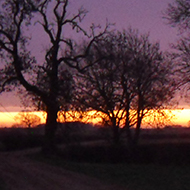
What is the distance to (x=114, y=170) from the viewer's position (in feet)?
63.4

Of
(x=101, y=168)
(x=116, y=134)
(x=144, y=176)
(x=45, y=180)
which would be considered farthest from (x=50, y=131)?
(x=45, y=180)

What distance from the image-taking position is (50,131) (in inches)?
974

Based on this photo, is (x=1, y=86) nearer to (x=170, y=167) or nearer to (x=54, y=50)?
(x=54, y=50)

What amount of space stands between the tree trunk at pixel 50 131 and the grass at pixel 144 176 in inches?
88.6

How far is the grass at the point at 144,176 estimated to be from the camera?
1521cm

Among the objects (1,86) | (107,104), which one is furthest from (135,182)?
(1,86)

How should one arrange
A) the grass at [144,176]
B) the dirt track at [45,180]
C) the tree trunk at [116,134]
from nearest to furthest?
the dirt track at [45,180], the grass at [144,176], the tree trunk at [116,134]

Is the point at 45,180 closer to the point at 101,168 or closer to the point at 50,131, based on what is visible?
the point at 101,168

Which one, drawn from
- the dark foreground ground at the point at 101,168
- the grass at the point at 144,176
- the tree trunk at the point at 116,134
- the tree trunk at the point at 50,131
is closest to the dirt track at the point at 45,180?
the dark foreground ground at the point at 101,168

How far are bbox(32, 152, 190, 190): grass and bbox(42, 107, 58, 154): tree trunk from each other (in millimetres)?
2250

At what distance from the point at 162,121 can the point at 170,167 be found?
699 cm

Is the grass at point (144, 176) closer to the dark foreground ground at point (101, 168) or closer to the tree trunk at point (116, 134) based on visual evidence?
the dark foreground ground at point (101, 168)

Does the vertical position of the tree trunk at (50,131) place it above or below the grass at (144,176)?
above

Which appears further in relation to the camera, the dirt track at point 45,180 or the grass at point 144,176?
the grass at point 144,176
